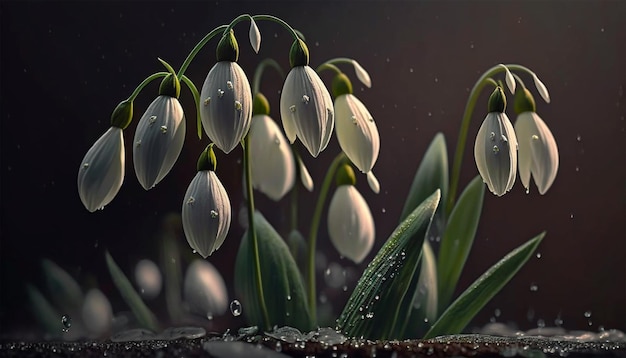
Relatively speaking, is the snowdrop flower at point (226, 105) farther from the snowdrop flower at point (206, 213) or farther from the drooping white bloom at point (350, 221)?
the drooping white bloom at point (350, 221)

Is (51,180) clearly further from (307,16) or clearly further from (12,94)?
(307,16)

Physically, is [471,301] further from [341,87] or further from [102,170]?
[102,170]

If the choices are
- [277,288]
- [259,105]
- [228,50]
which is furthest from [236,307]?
[228,50]

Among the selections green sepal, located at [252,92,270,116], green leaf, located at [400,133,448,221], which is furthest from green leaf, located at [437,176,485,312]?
green sepal, located at [252,92,270,116]

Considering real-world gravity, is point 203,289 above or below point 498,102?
below

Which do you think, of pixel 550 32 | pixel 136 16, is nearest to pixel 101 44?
pixel 136 16
